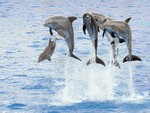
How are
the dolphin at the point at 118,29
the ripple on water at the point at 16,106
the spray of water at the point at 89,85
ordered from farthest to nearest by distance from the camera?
the spray of water at the point at 89,85
the ripple on water at the point at 16,106
the dolphin at the point at 118,29

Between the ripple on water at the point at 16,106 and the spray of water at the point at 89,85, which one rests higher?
the ripple on water at the point at 16,106

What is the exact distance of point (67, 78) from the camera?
10797 millimetres

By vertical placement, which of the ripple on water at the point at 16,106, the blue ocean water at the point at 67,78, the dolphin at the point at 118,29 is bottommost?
the blue ocean water at the point at 67,78

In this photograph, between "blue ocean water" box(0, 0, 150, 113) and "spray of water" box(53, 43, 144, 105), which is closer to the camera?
"blue ocean water" box(0, 0, 150, 113)

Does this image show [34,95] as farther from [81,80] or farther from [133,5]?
[133,5]

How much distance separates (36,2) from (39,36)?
12.6m

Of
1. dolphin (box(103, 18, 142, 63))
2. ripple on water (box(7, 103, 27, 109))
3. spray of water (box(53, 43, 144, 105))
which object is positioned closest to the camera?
dolphin (box(103, 18, 142, 63))

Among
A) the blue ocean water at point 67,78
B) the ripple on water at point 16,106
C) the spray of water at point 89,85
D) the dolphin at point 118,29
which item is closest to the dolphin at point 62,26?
the dolphin at point 118,29

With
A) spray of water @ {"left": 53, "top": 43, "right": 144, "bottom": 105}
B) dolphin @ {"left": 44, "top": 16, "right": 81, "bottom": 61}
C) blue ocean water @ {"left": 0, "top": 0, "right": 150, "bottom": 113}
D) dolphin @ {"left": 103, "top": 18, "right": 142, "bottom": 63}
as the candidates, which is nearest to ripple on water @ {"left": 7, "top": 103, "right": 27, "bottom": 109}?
blue ocean water @ {"left": 0, "top": 0, "right": 150, "bottom": 113}

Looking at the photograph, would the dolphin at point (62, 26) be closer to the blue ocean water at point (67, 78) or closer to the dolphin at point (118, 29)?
the dolphin at point (118, 29)

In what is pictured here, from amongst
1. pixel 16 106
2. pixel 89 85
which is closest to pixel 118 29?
pixel 16 106

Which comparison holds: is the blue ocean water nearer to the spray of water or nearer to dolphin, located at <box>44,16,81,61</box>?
the spray of water

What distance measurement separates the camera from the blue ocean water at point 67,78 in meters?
8.86

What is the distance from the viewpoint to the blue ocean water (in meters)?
8.86
